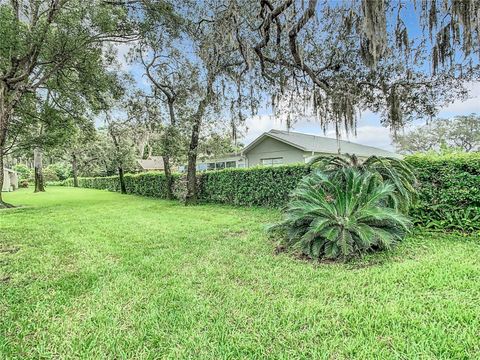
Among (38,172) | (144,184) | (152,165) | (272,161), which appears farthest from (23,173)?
(272,161)

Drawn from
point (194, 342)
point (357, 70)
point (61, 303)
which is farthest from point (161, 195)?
point (194, 342)

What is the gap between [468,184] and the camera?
5.10 m

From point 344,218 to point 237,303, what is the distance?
2.12 m

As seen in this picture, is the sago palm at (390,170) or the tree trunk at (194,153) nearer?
the sago palm at (390,170)

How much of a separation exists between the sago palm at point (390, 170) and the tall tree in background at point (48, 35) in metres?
7.90

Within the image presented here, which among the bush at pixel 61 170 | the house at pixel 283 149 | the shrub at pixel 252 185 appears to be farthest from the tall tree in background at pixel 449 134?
the bush at pixel 61 170

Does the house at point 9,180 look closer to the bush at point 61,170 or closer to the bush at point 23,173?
the bush at point 61,170

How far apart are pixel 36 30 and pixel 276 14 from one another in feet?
24.0

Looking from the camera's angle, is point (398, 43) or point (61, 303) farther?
point (398, 43)

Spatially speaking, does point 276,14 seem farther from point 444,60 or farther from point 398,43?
point 444,60

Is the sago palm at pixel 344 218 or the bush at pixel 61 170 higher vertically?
the bush at pixel 61 170

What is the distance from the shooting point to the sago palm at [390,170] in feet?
15.4

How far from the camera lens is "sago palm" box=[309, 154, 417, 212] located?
4.69 metres

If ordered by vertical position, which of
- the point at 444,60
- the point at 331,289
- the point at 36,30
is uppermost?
the point at 36,30
